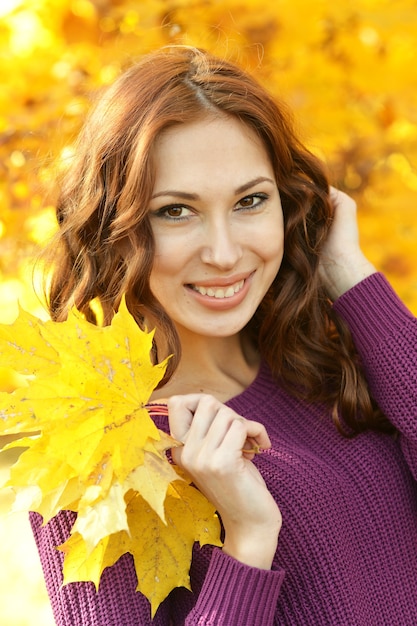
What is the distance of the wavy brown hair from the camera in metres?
1.77

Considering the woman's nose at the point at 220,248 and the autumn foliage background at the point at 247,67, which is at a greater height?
the autumn foliage background at the point at 247,67

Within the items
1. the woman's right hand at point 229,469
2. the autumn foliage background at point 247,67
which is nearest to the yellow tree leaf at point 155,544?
the woman's right hand at point 229,469

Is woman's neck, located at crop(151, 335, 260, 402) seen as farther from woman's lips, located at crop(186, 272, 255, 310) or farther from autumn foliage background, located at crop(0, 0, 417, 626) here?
autumn foliage background, located at crop(0, 0, 417, 626)

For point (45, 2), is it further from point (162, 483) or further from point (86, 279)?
point (162, 483)

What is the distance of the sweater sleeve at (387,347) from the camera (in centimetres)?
Result: 188

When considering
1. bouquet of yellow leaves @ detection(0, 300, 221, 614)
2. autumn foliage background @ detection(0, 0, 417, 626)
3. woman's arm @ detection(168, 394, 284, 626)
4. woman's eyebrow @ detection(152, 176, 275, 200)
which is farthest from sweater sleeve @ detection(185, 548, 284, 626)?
autumn foliage background @ detection(0, 0, 417, 626)

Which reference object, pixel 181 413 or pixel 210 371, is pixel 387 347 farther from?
pixel 181 413

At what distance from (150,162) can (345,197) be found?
0.64 m

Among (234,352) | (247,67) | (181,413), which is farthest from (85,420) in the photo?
(247,67)

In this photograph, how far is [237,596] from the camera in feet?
5.17

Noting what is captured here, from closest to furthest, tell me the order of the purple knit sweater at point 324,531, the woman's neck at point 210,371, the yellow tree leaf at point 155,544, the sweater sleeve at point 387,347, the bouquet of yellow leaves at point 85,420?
the bouquet of yellow leaves at point 85,420
the yellow tree leaf at point 155,544
the purple knit sweater at point 324,531
the sweater sleeve at point 387,347
the woman's neck at point 210,371

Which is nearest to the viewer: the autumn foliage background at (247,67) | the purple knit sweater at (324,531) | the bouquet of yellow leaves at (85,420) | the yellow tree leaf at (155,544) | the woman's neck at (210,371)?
the bouquet of yellow leaves at (85,420)

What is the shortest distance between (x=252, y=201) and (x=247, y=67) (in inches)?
28.9

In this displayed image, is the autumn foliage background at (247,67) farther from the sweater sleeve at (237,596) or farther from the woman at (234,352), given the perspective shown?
the sweater sleeve at (237,596)
